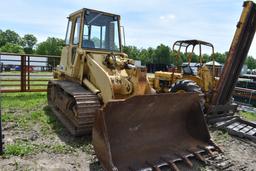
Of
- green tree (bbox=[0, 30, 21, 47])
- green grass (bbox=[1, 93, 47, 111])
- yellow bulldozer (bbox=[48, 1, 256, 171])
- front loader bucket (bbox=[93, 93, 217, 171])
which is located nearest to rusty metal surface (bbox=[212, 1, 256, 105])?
yellow bulldozer (bbox=[48, 1, 256, 171])

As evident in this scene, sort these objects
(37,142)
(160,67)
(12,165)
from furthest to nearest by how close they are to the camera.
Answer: (160,67) → (37,142) → (12,165)

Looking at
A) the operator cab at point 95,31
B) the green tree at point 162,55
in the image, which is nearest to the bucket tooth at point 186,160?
the operator cab at point 95,31

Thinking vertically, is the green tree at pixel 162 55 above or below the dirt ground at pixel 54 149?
above

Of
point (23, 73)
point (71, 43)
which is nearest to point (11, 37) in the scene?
point (23, 73)

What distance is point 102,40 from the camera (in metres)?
6.13

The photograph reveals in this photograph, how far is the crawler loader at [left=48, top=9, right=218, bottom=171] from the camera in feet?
12.4

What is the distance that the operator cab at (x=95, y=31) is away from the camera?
19.2 ft

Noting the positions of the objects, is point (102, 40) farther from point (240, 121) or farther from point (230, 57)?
point (240, 121)

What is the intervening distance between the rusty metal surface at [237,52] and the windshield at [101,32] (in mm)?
2855

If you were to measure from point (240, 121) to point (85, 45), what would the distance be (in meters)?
4.39

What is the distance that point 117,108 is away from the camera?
380 centimetres

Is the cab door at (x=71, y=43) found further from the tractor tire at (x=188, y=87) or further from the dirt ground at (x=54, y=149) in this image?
the tractor tire at (x=188, y=87)

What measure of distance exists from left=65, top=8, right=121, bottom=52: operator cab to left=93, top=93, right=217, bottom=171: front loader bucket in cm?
244

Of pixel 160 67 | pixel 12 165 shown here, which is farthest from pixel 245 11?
pixel 160 67
